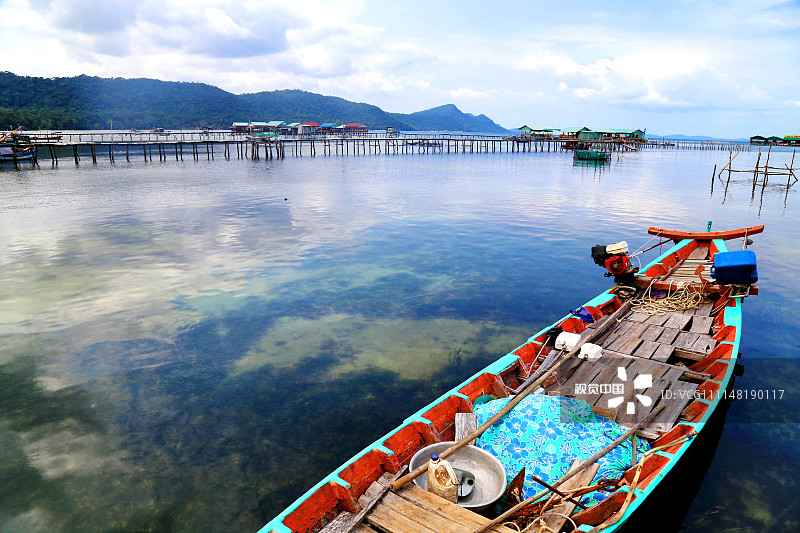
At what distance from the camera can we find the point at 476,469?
604cm

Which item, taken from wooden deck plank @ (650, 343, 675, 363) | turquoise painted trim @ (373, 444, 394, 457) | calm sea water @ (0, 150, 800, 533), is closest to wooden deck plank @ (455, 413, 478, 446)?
turquoise painted trim @ (373, 444, 394, 457)

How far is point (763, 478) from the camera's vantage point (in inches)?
285

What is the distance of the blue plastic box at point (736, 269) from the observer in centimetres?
1036

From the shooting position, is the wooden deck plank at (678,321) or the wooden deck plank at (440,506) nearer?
the wooden deck plank at (440,506)

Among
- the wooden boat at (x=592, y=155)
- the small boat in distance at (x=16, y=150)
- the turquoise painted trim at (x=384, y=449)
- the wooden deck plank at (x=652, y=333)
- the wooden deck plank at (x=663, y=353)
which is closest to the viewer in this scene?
the turquoise painted trim at (x=384, y=449)

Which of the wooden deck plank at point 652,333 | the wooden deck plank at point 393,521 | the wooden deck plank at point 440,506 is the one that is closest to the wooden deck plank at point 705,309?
the wooden deck plank at point 652,333

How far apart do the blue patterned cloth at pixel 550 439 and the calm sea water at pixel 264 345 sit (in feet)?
5.98

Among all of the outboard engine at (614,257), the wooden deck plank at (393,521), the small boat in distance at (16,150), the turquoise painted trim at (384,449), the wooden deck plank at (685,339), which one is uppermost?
the small boat in distance at (16,150)

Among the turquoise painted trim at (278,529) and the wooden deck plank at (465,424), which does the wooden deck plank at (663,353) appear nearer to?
the wooden deck plank at (465,424)

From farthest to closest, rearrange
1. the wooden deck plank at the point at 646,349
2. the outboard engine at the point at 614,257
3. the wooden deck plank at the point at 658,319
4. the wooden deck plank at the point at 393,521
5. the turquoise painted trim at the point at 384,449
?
the outboard engine at the point at 614,257, the wooden deck plank at the point at 658,319, the wooden deck plank at the point at 646,349, the turquoise painted trim at the point at 384,449, the wooden deck plank at the point at 393,521

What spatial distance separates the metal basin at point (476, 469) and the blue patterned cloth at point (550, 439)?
0.30 metres

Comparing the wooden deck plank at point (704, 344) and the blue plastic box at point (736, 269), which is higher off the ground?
the blue plastic box at point (736, 269)

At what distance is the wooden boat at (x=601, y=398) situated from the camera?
5000 millimetres

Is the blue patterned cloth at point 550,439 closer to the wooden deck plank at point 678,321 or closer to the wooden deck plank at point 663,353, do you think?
the wooden deck plank at point 663,353
